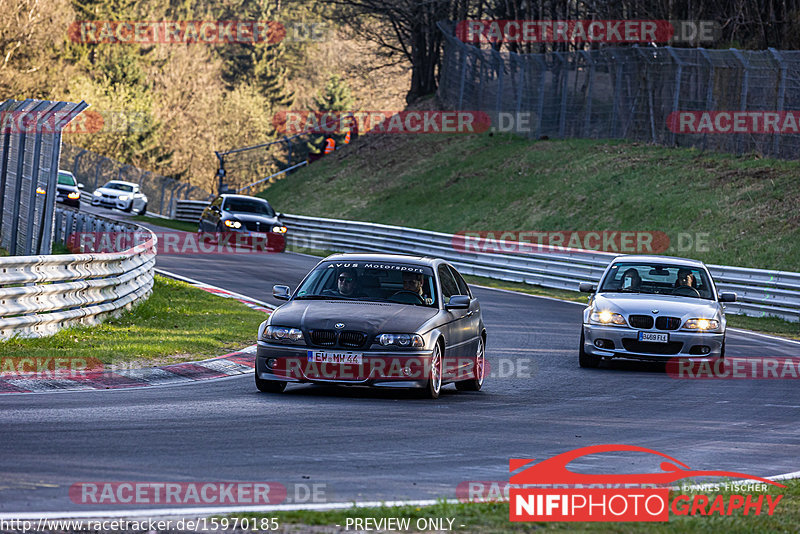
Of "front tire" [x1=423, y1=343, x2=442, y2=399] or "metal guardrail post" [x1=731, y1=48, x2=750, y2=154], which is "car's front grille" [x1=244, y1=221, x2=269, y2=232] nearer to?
"metal guardrail post" [x1=731, y1=48, x2=750, y2=154]

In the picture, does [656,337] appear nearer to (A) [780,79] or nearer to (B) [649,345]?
(B) [649,345]

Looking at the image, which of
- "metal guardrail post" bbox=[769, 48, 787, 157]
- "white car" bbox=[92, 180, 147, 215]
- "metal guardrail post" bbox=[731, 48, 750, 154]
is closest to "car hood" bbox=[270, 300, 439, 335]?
"metal guardrail post" bbox=[769, 48, 787, 157]

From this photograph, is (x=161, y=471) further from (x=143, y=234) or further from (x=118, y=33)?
(x=118, y=33)

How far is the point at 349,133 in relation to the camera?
64250 mm

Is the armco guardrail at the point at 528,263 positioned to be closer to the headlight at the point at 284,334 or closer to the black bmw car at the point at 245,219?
A: the black bmw car at the point at 245,219

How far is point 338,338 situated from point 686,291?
6.78 meters

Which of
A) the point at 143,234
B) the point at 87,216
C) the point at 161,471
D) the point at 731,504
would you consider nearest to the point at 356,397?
the point at 161,471

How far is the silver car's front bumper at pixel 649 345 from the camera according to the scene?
15.3m

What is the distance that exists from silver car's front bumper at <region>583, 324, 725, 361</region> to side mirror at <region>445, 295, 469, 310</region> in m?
3.74

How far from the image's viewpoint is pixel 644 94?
42156 millimetres

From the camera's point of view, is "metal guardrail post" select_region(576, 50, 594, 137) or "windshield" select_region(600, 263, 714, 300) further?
"metal guardrail post" select_region(576, 50, 594, 137)

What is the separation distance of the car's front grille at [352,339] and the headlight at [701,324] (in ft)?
18.9

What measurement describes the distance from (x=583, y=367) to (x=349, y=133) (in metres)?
49.6

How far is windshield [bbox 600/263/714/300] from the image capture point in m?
16.2
